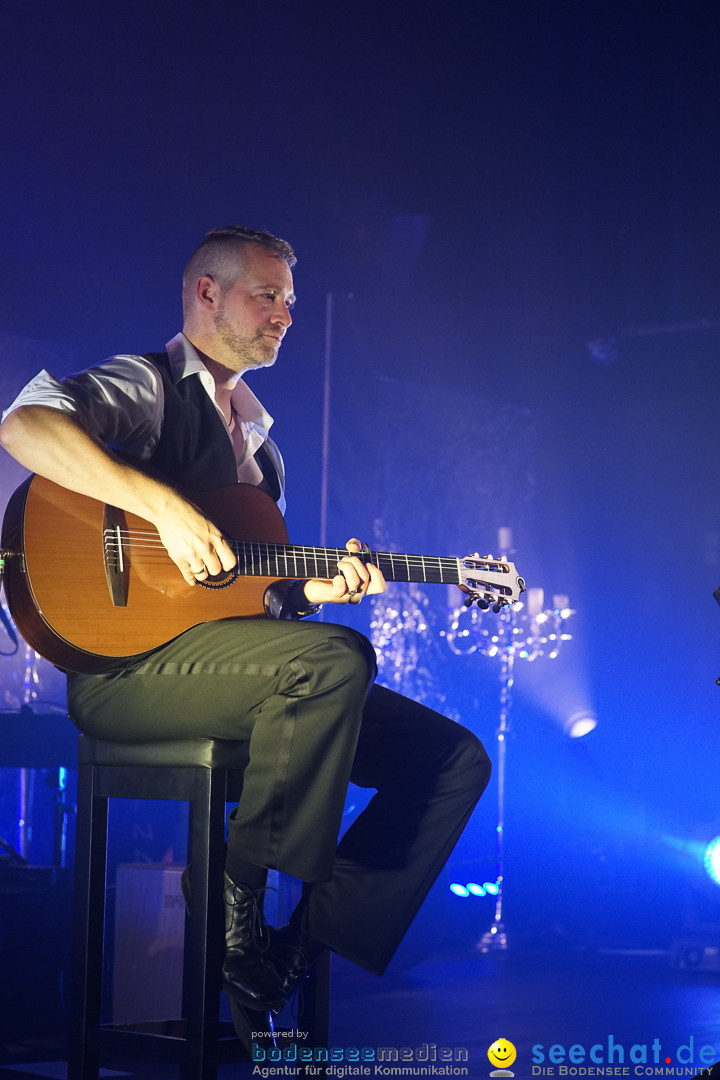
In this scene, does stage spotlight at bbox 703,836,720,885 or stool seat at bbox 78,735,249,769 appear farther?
stage spotlight at bbox 703,836,720,885

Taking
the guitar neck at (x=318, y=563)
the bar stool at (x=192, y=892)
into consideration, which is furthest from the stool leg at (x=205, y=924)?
the guitar neck at (x=318, y=563)

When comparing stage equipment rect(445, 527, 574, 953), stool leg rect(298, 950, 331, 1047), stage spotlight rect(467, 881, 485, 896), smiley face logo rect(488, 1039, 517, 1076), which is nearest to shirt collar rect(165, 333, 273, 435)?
stool leg rect(298, 950, 331, 1047)

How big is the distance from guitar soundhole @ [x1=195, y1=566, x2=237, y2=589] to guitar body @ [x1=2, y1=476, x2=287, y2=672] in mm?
13

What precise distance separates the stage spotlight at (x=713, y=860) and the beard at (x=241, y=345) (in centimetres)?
327

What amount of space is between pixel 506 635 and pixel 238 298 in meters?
3.01

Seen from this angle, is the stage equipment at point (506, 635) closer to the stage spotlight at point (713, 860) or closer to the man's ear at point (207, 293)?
the stage spotlight at point (713, 860)

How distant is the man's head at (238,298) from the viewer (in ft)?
7.97

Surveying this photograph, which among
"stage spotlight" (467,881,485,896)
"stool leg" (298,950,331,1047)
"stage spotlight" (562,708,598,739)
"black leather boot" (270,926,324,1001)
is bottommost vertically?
"stool leg" (298,950,331,1047)

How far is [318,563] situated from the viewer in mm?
2189

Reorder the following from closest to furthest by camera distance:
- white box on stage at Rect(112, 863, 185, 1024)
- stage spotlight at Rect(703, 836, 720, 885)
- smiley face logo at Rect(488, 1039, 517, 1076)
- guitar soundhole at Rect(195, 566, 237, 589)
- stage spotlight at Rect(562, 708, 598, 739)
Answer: guitar soundhole at Rect(195, 566, 237, 589)
smiley face logo at Rect(488, 1039, 517, 1076)
white box on stage at Rect(112, 863, 185, 1024)
stage spotlight at Rect(703, 836, 720, 885)
stage spotlight at Rect(562, 708, 598, 739)

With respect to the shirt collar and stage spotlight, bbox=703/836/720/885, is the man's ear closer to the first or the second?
the shirt collar

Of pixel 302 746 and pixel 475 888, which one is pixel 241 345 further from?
pixel 475 888

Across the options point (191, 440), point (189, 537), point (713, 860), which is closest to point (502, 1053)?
point (189, 537)

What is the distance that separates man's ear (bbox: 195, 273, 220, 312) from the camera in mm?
2457
